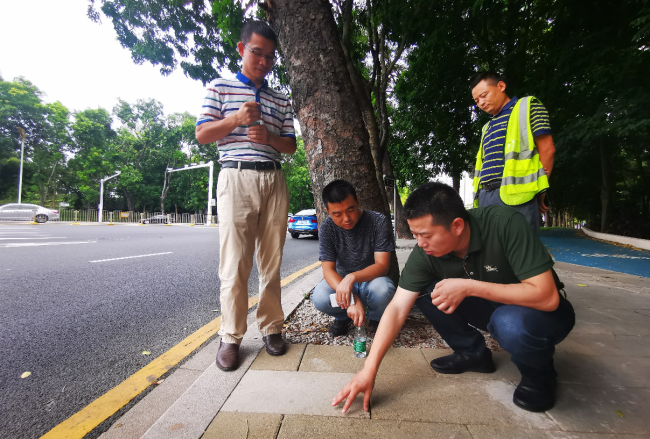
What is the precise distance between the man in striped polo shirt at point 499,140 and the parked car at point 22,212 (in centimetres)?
2618

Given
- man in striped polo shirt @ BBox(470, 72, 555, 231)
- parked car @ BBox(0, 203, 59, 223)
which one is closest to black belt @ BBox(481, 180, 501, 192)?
man in striped polo shirt @ BBox(470, 72, 555, 231)

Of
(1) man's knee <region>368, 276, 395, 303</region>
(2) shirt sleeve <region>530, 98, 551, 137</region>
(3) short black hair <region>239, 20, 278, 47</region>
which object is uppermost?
(3) short black hair <region>239, 20, 278, 47</region>

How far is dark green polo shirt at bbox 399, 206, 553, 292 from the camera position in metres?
1.59

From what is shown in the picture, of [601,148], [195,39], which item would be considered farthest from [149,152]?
[601,148]

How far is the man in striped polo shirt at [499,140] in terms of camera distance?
253cm

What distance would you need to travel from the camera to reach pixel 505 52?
37.6 ft

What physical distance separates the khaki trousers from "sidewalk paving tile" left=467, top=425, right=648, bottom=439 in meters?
1.36

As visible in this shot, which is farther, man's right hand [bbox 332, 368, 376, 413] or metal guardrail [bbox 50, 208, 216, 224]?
metal guardrail [bbox 50, 208, 216, 224]

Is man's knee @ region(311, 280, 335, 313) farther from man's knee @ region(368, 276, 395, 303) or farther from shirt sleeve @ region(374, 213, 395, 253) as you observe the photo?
shirt sleeve @ region(374, 213, 395, 253)

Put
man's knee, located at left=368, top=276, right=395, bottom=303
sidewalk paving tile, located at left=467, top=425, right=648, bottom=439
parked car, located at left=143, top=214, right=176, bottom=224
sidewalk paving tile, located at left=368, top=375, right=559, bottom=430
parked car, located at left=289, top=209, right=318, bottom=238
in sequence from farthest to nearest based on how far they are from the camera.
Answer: parked car, located at left=143, top=214, right=176, bottom=224 → parked car, located at left=289, top=209, right=318, bottom=238 → man's knee, located at left=368, top=276, right=395, bottom=303 → sidewalk paving tile, located at left=368, top=375, right=559, bottom=430 → sidewalk paving tile, located at left=467, top=425, right=648, bottom=439

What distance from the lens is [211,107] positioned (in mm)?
2199

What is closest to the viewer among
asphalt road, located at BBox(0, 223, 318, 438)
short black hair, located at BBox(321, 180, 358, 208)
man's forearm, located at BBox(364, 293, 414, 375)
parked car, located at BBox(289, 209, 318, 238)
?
man's forearm, located at BBox(364, 293, 414, 375)

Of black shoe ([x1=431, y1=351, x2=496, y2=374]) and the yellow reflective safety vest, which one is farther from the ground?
the yellow reflective safety vest

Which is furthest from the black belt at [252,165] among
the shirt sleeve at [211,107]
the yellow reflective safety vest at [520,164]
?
the yellow reflective safety vest at [520,164]
